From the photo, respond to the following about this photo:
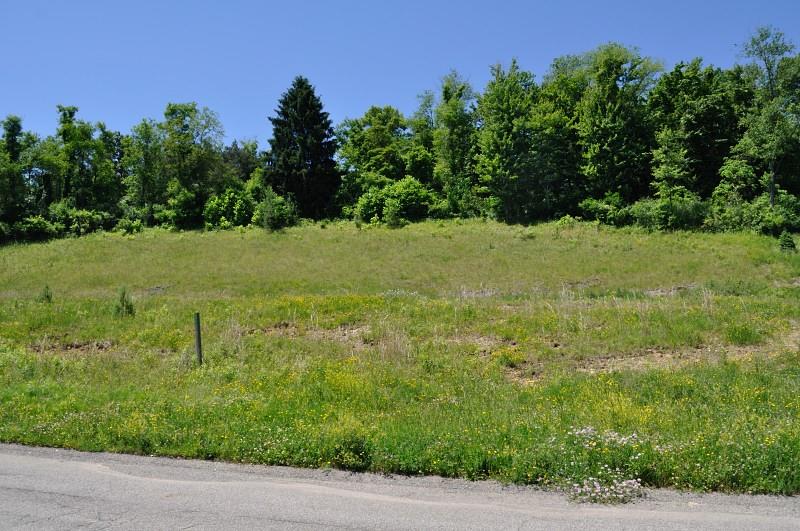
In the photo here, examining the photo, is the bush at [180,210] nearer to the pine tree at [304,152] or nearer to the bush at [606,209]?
the pine tree at [304,152]

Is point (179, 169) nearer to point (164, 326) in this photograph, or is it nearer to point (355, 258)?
point (355, 258)

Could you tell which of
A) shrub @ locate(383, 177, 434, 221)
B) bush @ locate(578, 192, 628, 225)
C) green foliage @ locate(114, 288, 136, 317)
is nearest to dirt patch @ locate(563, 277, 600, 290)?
bush @ locate(578, 192, 628, 225)

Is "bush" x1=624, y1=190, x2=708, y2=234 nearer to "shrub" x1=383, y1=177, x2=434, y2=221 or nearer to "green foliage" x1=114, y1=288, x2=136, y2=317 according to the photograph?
"shrub" x1=383, y1=177, x2=434, y2=221

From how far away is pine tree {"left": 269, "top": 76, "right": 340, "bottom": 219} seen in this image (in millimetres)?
61719

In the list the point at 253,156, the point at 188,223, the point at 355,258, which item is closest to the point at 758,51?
the point at 355,258

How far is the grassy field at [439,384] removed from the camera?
6906mm

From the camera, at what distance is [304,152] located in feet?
206

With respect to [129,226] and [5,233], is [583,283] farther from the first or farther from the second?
[5,233]

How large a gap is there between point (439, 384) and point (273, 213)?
4353 cm

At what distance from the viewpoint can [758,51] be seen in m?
44.3

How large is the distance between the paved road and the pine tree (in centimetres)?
5594

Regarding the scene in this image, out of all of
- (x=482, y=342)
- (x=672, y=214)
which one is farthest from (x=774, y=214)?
(x=482, y=342)

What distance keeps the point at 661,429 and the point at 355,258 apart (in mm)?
32403

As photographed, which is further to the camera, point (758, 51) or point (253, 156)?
point (253, 156)
